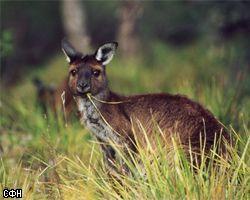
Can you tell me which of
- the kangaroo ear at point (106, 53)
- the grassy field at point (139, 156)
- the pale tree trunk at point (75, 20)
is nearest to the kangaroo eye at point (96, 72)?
the kangaroo ear at point (106, 53)

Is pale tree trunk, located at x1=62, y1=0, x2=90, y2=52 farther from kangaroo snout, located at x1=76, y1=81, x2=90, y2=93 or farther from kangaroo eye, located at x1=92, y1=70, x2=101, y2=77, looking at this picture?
kangaroo snout, located at x1=76, y1=81, x2=90, y2=93

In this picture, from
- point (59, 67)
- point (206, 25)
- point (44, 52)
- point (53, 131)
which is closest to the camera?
point (53, 131)

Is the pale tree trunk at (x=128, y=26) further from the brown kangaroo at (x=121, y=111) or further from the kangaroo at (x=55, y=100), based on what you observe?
the brown kangaroo at (x=121, y=111)

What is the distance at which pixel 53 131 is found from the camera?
10.6m

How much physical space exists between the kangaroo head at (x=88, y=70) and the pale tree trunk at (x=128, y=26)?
9.60 meters

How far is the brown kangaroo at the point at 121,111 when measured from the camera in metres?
8.66

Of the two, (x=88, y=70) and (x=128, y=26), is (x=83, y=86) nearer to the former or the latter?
(x=88, y=70)

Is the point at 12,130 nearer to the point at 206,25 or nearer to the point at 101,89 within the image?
the point at 101,89

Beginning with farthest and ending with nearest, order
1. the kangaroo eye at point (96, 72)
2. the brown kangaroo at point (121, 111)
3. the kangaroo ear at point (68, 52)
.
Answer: the kangaroo ear at point (68, 52) → the kangaroo eye at point (96, 72) → the brown kangaroo at point (121, 111)


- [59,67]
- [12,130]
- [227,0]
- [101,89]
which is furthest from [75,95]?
[59,67]

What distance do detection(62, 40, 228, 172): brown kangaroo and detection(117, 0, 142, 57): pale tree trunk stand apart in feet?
31.8

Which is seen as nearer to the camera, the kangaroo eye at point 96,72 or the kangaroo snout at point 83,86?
the kangaroo snout at point 83,86

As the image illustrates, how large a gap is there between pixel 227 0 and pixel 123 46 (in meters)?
7.80

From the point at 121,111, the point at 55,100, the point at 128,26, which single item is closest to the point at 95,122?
the point at 121,111
